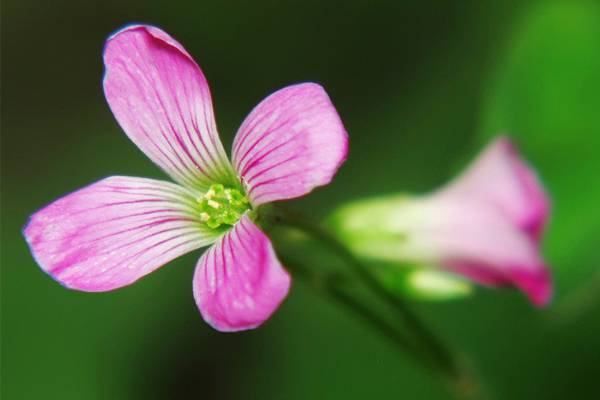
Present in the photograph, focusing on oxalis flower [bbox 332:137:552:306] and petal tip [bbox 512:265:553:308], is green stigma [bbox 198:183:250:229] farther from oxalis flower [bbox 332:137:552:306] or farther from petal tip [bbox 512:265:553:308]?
petal tip [bbox 512:265:553:308]

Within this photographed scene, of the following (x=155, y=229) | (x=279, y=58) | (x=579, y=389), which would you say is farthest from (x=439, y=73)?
(x=155, y=229)

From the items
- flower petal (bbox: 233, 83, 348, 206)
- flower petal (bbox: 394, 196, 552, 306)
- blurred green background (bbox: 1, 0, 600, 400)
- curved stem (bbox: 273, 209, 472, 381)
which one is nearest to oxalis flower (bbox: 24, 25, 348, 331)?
flower petal (bbox: 233, 83, 348, 206)

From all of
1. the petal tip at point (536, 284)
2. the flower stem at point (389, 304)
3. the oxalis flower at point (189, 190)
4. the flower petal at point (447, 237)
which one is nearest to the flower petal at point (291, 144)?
the oxalis flower at point (189, 190)

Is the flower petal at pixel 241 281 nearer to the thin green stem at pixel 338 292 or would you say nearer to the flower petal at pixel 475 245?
the thin green stem at pixel 338 292

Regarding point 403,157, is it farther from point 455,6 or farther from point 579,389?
point 579,389

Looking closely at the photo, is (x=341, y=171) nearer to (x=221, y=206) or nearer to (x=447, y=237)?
(x=447, y=237)
